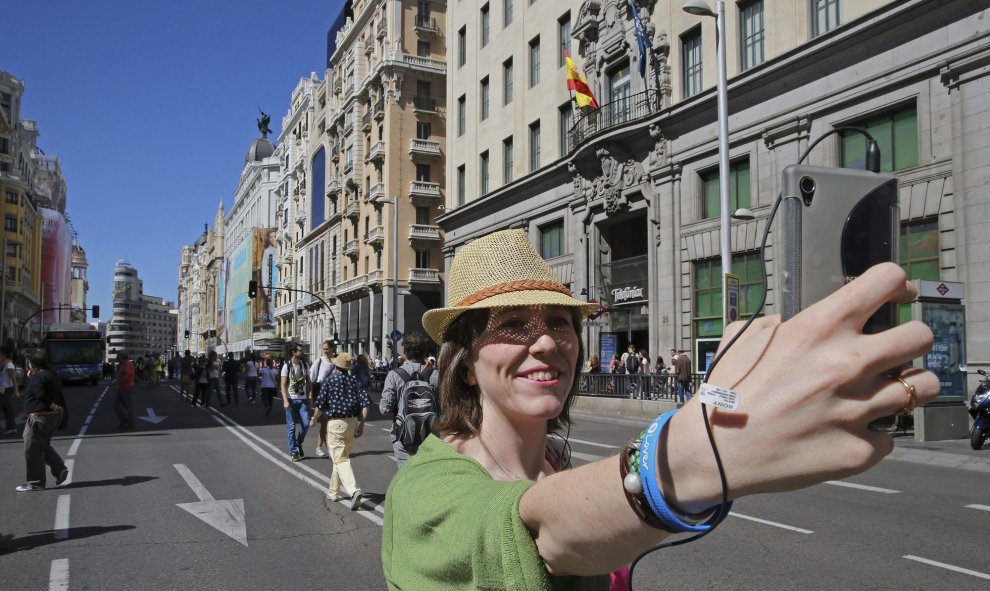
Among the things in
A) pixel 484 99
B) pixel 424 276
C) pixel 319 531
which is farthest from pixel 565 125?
pixel 319 531

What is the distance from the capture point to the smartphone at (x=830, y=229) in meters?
1.07

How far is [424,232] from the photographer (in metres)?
50.8

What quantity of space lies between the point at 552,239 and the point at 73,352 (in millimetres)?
28660

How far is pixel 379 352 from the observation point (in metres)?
51.3

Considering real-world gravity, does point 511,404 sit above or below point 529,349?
below

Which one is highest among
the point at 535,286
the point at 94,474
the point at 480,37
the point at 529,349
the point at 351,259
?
the point at 480,37

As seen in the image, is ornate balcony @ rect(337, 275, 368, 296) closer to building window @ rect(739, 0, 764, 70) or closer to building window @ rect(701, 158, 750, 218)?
building window @ rect(701, 158, 750, 218)

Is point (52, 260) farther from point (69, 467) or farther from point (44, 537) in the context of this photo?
point (44, 537)

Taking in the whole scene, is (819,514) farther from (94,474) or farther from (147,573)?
(94,474)

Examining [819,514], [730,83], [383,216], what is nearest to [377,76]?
[383,216]

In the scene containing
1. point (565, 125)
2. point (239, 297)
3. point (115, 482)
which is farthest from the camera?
point (239, 297)

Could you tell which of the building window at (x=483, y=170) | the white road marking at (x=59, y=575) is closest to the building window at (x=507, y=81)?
the building window at (x=483, y=170)

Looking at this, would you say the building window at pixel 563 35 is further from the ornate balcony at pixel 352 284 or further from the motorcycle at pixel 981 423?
the ornate balcony at pixel 352 284

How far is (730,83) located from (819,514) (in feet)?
57.3
